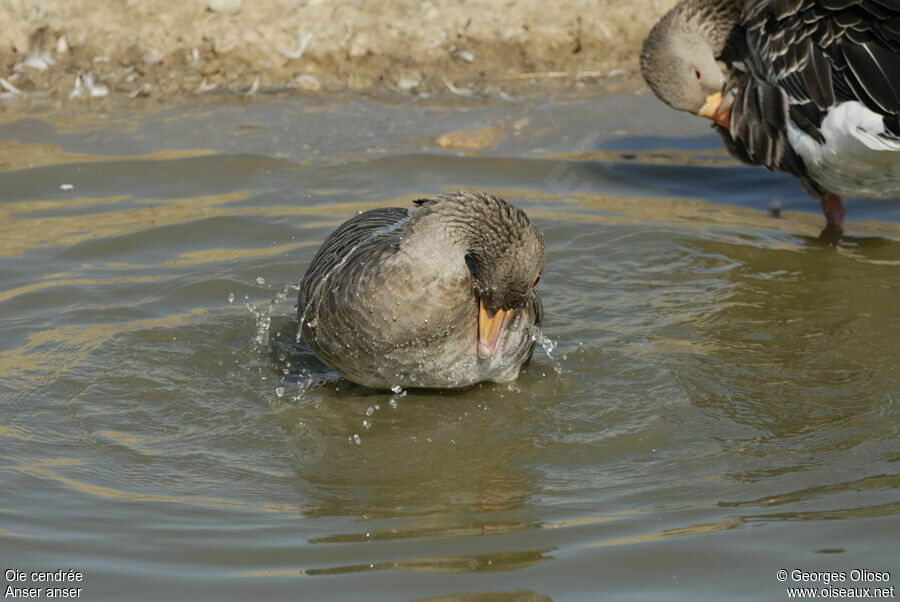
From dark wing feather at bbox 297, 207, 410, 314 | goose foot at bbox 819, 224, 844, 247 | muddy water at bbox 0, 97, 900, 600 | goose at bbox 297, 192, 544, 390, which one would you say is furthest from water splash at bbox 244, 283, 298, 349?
→ goose foot at bbox 819, 224, 844, 247

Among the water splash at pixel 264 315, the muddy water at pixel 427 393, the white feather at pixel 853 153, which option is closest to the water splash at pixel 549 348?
the muddy water at pixel 427 393

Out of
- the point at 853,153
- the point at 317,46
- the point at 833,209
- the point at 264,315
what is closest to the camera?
the point at 264,315

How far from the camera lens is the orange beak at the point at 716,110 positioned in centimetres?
947

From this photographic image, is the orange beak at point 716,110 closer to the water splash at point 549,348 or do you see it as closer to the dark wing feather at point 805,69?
Answer: the dark wing feather at point 805,69

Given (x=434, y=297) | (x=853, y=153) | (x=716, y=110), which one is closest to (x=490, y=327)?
(x=434, y=297)

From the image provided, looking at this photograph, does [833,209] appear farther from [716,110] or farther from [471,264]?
[471,264]

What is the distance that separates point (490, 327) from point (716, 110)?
4427 millimetres

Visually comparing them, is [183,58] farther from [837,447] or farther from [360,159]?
[837,447]

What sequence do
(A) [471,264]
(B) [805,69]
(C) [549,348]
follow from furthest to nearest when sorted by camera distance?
(B) [805,69], (C) [549,348], (A) [471,264]

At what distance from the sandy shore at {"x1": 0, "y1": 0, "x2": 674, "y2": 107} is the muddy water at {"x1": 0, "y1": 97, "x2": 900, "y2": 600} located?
0.69m

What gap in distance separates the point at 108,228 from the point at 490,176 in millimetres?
3176

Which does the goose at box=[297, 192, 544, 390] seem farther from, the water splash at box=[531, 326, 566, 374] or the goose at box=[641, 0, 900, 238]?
the goose at box=[641, 0, 900, 238]

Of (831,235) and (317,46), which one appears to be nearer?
(831,235)

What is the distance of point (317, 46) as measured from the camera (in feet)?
39.2
